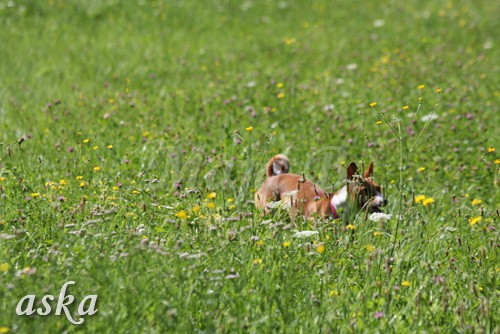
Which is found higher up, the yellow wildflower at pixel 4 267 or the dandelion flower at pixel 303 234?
the yellow wildflower at pixel 4 267

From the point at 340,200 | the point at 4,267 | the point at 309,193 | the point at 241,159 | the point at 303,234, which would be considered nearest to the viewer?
the point at 4,267

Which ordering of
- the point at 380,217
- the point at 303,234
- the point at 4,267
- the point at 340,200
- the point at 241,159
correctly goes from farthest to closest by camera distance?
the point at 241,159, the point at 340,200, the point at 380,217, the point at 303,234, the point at 4,267

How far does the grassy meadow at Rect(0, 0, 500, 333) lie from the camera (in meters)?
3.44

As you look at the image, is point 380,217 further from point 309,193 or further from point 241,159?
point 241,159

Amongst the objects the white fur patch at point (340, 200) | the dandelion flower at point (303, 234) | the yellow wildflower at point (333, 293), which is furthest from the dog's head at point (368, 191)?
the yellow wildflower at point (333, 293)

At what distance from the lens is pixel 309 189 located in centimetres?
556

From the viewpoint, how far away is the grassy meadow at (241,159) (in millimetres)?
3441

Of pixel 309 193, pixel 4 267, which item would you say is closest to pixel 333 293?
pixel 4 267

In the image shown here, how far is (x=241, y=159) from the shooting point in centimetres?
618

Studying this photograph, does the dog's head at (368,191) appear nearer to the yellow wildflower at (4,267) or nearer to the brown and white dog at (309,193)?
the brown and white dog at (309,193)

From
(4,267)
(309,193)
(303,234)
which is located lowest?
(309,193)

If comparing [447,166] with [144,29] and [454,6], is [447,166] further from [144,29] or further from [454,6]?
[454,6]

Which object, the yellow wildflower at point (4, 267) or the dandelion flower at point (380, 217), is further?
the dandelion flower at point (380, 217)

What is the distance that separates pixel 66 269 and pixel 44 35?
8.54 meters
